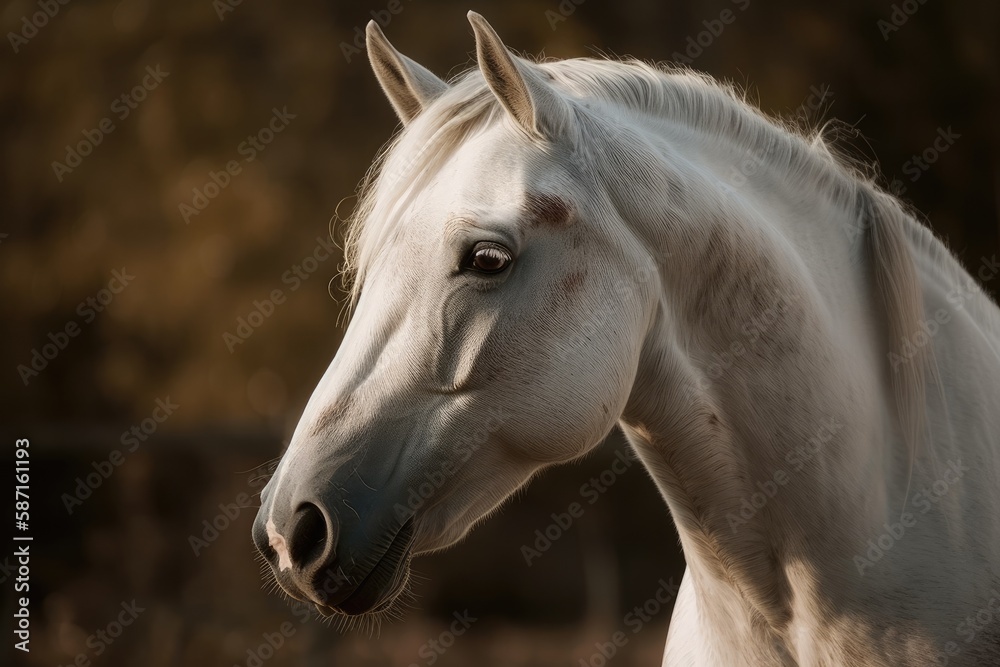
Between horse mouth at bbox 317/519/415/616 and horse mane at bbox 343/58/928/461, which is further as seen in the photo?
horse mane at bbox 343/58/928/461

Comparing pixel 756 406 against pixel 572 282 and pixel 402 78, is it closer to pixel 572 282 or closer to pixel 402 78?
pixel 572 282

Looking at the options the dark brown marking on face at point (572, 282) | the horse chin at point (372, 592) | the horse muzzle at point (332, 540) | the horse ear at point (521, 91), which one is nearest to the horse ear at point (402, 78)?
the horse ear at point (521, 91)

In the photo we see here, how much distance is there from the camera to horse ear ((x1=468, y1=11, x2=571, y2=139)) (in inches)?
65.8

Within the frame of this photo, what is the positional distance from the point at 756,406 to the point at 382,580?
0.81 metres

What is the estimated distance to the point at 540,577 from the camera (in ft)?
25.6

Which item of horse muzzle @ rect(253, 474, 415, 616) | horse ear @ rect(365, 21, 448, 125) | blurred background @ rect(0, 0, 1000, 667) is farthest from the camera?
blurred background @ rect(0, 0, 1000, 667)

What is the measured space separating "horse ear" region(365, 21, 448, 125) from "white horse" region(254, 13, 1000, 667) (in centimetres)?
1

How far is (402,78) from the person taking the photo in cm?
217

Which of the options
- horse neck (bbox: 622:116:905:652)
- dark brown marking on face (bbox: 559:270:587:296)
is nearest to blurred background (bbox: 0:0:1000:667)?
horse neck (bbox: 622:116:905:652)

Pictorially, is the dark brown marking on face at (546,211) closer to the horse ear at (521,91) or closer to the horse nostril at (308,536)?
the horse ear at (521,91)

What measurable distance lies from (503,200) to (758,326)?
58 centimetres

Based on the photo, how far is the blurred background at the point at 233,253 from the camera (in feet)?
22.2

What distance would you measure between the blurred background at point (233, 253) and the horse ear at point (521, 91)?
5158 millimetres

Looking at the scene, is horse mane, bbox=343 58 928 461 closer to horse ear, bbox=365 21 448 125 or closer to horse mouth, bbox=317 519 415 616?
horse ear, bbox=365 21 448 125
